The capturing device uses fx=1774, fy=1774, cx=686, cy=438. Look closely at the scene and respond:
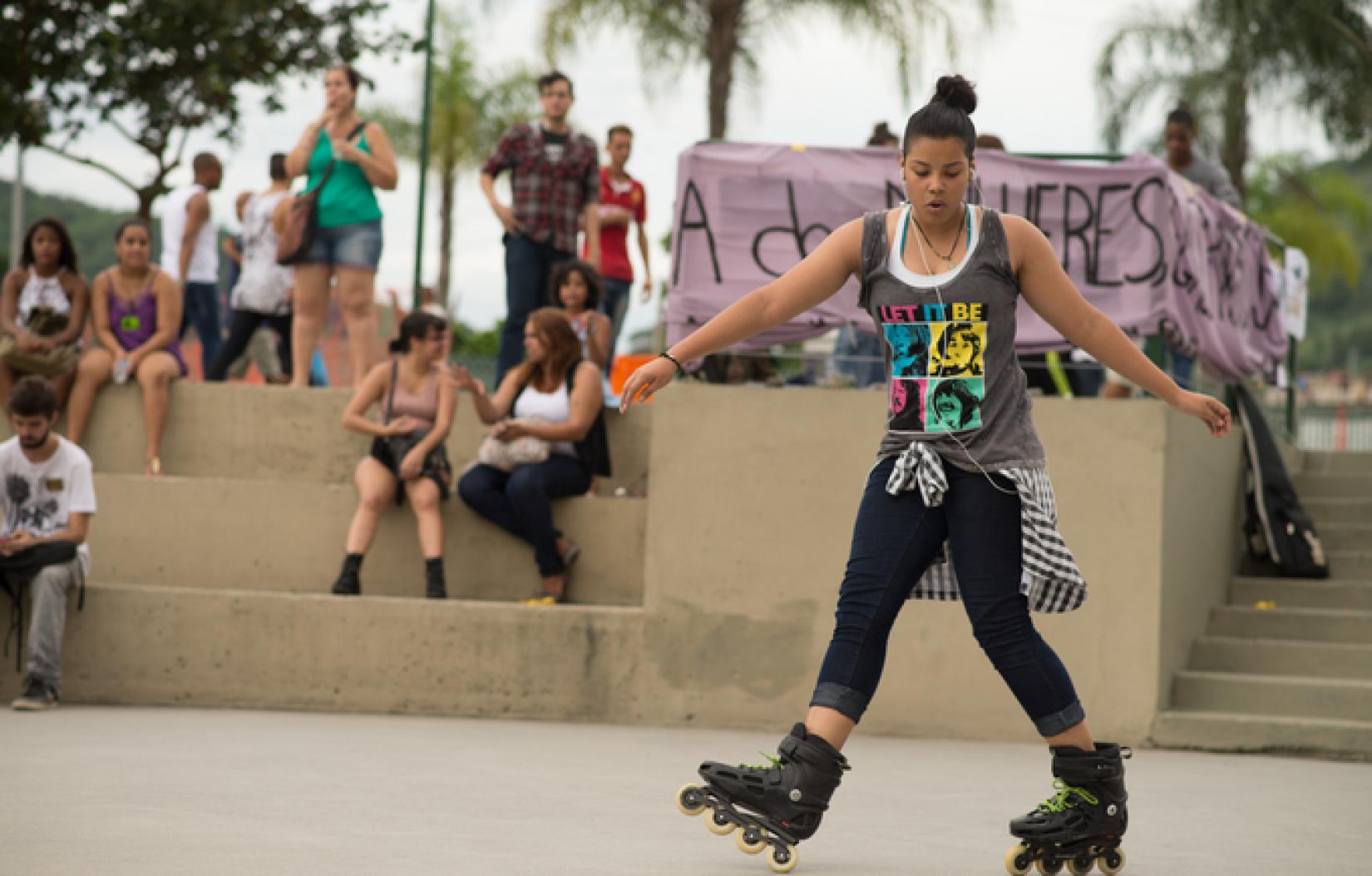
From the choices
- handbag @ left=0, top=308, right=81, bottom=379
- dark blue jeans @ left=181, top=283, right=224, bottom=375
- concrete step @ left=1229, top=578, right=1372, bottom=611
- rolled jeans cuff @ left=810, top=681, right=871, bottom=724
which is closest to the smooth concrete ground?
rolled jeans cuff @ left=810, top=681, right=871, bottom=724

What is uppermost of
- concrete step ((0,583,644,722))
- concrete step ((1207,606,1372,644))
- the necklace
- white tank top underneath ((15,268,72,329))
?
white tank top underneath ((15,268,72,329))

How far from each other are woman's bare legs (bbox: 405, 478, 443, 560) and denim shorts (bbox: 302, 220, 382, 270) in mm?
1977

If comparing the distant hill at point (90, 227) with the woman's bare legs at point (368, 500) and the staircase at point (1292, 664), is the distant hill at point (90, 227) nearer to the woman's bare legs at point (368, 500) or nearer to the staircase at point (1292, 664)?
the woman's bare legs at point (368, 500)

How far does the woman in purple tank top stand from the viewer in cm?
986

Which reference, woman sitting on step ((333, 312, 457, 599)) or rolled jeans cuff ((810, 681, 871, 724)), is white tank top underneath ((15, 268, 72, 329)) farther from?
rolled jeans cuff ((810, 681, 871, 724))

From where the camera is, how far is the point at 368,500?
8.65m

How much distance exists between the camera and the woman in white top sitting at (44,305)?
32.1ft

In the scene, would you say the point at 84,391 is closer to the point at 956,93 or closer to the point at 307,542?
the point at 307,542

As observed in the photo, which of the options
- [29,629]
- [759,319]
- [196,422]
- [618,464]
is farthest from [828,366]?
[759,319]

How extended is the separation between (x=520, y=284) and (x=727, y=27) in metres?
10.6

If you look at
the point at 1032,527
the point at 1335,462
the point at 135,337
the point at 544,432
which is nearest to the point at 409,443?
the point at 544,432

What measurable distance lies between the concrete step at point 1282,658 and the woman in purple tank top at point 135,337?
5.65 metres

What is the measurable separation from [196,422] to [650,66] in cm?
1198

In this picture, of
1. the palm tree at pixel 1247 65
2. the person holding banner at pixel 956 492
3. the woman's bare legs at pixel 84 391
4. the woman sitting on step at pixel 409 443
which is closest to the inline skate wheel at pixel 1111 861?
the person holding banner at pixel 956 492
